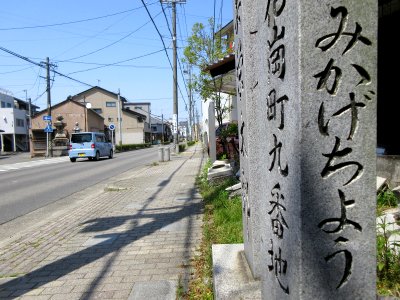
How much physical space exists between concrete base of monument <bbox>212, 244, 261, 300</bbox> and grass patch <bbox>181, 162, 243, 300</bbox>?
30 centimetres

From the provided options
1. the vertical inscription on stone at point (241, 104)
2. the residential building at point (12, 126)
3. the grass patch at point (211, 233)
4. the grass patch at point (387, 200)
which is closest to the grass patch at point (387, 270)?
the vertical inscription on stone at point (241, 104)

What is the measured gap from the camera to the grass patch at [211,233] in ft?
12.2

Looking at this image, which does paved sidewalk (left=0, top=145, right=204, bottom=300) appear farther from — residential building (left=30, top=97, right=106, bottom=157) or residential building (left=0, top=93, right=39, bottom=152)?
residential building (left=0, top=93, right=39, bottom=152)

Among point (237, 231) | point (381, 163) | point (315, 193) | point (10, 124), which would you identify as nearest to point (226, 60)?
point (381, 163)

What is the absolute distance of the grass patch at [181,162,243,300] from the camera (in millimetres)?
3715

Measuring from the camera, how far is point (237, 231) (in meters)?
5.11

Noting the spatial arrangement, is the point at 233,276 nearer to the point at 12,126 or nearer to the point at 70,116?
the point at 70,116

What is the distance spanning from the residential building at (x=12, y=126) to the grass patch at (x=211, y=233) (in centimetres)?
5038

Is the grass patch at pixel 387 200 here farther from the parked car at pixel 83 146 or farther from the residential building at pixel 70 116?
the residential building at pixel 70 116

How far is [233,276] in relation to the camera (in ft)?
10.6

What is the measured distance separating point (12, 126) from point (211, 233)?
55.1 metres

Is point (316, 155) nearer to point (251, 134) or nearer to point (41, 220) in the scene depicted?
point (251, 134)

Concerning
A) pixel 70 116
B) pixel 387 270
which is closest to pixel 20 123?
pixel 70 116

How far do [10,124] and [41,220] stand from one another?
51.8m
